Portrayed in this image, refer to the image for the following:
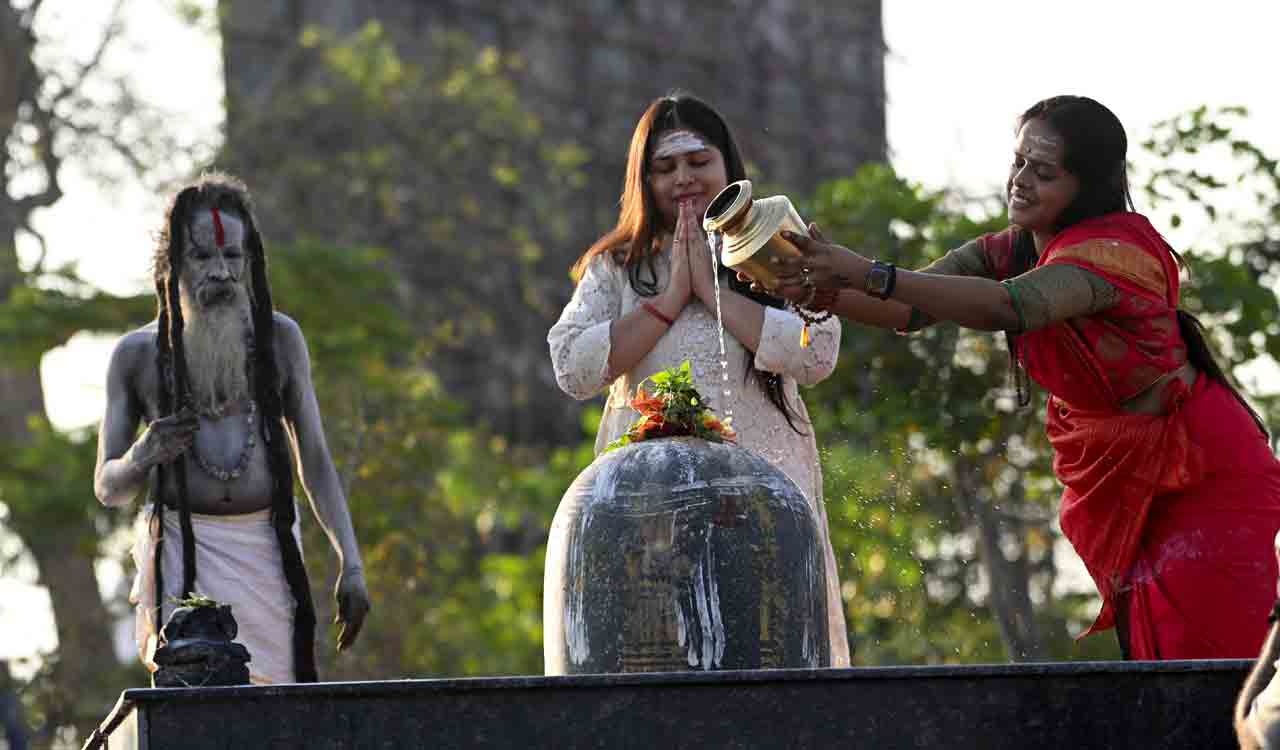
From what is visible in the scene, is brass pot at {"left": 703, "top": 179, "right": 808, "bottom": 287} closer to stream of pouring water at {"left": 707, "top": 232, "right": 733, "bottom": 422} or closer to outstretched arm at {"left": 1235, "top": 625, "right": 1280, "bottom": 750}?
stream of pouring water at {"left": 707, "top": 232, "right": 733, "bottom": 422}

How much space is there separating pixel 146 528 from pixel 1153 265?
128 inches

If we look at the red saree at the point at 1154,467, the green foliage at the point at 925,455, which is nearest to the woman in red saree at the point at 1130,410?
the red saree at the point at 1154,467

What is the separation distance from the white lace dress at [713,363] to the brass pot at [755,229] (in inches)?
51.2

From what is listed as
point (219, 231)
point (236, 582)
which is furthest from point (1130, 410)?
point (219, 231)

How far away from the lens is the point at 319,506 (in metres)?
8.47

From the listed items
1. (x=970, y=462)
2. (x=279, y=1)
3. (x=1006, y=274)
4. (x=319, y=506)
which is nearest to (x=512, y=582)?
(x=970, y=462)

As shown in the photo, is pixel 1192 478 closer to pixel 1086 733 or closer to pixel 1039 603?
pixel 1086 733

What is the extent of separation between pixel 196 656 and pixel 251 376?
212cm

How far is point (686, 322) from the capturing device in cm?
764

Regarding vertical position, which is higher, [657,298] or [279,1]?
[279,1]

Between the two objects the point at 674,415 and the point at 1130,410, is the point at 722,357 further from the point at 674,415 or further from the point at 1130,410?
the point at 1130,410

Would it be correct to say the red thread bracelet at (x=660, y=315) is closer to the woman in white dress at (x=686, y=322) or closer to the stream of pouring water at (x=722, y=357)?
the woman in white dress at (x=686, y=322)

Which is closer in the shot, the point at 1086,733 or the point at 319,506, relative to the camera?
the point at 1086,733

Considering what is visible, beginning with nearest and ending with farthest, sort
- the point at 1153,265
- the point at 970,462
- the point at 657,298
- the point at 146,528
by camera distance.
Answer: the point at 1153,265, the point at 657,298, the point at 146,528, the point at 970,462
